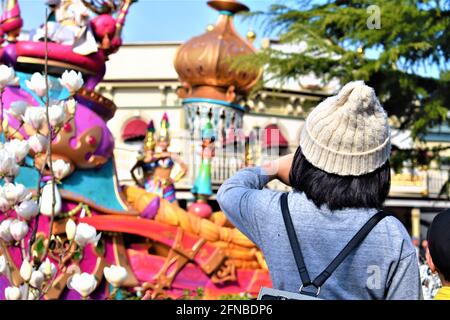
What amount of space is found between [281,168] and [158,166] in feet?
24.7

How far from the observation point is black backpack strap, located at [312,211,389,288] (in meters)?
1.75

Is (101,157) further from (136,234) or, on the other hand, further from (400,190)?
(400,190)

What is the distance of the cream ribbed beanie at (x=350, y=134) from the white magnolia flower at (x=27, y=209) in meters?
1.64

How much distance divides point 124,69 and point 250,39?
11476 millimetres

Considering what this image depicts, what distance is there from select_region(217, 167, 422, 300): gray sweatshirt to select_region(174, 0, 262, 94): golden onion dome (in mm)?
9169

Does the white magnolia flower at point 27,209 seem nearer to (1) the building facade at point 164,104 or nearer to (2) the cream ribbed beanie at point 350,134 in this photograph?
(2) the cream ribbed beanie at point 350,134

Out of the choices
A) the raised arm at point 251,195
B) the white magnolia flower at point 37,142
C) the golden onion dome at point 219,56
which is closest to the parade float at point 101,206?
the golden onion dome at point 219,56

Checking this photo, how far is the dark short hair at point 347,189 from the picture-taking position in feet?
6.06

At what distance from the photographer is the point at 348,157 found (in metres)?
1.83

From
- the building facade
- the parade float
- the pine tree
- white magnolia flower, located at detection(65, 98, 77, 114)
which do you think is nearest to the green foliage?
the pine tree

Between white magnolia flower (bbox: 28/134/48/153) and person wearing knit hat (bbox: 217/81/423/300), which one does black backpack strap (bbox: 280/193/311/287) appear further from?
white magnolia flower (bbox: 28/134/48/153)

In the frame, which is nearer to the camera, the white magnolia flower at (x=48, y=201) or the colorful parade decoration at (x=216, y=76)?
the white magnolia flower at (x=48, y=201)

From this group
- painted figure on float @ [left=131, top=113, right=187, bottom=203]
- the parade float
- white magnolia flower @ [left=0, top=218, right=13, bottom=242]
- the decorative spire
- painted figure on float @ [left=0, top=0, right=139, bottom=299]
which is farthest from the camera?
the decorative spire

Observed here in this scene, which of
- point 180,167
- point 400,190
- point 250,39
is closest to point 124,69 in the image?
point 400,190
